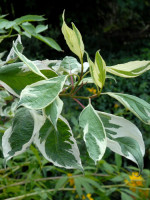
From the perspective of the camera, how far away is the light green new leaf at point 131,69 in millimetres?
391

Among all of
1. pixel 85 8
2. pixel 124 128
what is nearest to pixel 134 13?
pixel 85 8

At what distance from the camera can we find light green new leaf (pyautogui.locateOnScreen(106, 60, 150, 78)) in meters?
0.39

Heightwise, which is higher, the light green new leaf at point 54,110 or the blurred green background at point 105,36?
the light green new leaf at point 54,110

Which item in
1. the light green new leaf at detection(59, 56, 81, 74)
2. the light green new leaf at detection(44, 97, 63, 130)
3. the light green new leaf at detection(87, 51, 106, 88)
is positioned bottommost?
the light green new leaf at detection(59, 56, 81, 74)

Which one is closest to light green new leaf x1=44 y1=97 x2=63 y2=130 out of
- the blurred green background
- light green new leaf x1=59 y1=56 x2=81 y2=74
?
light green new leaf x1=59 y1=56 x2=81 y2=74

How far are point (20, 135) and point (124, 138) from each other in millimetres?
140

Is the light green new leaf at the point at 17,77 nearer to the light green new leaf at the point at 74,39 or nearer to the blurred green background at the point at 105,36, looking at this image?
the light green new leaf at the point at 74,39

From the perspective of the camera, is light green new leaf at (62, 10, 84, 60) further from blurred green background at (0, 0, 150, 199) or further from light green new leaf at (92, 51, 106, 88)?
blurred green background at (0, 0, 150, 199)

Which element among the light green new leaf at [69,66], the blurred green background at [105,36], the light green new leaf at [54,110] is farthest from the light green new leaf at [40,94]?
the blurred green background at [105,36]

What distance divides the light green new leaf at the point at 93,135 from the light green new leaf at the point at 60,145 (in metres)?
0.05


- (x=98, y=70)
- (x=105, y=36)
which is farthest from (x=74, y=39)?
(x=105, y=36)

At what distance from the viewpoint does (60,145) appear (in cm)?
41

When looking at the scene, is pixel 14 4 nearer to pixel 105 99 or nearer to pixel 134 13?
pixel 105 99

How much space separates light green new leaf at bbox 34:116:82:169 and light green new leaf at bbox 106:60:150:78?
0.31ft
